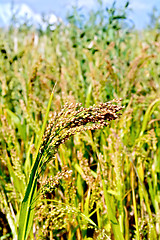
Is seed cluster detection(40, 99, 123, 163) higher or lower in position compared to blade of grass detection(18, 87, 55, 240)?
higher

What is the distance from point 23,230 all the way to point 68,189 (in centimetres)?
36

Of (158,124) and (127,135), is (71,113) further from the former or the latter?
(158,124)

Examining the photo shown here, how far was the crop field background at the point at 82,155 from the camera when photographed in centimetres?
77

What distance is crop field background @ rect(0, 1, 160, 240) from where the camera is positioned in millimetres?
774

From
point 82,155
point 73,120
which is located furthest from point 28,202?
point 82,155

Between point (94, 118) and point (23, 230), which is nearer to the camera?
point (94, 118)

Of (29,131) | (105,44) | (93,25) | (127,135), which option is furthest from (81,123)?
(93,25)

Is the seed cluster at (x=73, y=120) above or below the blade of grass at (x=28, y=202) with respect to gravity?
above

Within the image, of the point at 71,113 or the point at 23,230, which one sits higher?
the point at 71,113

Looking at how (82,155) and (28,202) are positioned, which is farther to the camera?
(82,155)

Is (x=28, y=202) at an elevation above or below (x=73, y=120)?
below

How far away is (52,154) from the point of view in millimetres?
745

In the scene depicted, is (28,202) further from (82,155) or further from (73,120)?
(82,155)

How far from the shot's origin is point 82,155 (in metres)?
1.30
